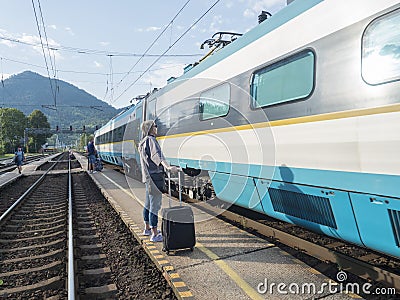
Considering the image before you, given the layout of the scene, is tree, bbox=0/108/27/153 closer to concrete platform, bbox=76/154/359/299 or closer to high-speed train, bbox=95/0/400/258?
high-speed train, bbox=95/0/400/258

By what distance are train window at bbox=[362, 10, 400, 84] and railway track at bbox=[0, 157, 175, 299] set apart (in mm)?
3087

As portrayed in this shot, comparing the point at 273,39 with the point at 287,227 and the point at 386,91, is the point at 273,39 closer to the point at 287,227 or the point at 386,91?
the point at 386,91

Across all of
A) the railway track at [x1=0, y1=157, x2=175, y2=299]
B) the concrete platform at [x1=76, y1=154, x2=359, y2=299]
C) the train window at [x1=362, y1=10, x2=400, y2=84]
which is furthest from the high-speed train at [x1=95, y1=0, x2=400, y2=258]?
the railway track at [x1=0, y1=157, x2=175, y2=299]

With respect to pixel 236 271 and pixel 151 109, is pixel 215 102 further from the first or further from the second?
pixel 151 109

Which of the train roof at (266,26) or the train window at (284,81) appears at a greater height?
the train roof at (266,26)

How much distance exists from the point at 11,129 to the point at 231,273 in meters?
78.5

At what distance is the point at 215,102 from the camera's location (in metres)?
6.60

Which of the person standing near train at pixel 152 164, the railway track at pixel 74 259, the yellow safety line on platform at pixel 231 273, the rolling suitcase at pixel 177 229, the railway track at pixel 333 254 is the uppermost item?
the person standing near train at pixel 152 164

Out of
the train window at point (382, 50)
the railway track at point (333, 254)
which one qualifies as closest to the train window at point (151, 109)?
the railway track at point (333, 254)

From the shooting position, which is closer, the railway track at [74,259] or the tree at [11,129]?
the railway track at [74,259]

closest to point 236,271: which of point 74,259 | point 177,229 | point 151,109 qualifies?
point 177,229

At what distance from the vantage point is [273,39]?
16.2 ft

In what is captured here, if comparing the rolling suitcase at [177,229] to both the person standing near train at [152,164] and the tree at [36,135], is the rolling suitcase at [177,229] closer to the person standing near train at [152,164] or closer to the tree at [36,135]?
the person standing near train at [152,164]

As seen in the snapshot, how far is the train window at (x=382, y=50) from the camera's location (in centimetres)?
324
